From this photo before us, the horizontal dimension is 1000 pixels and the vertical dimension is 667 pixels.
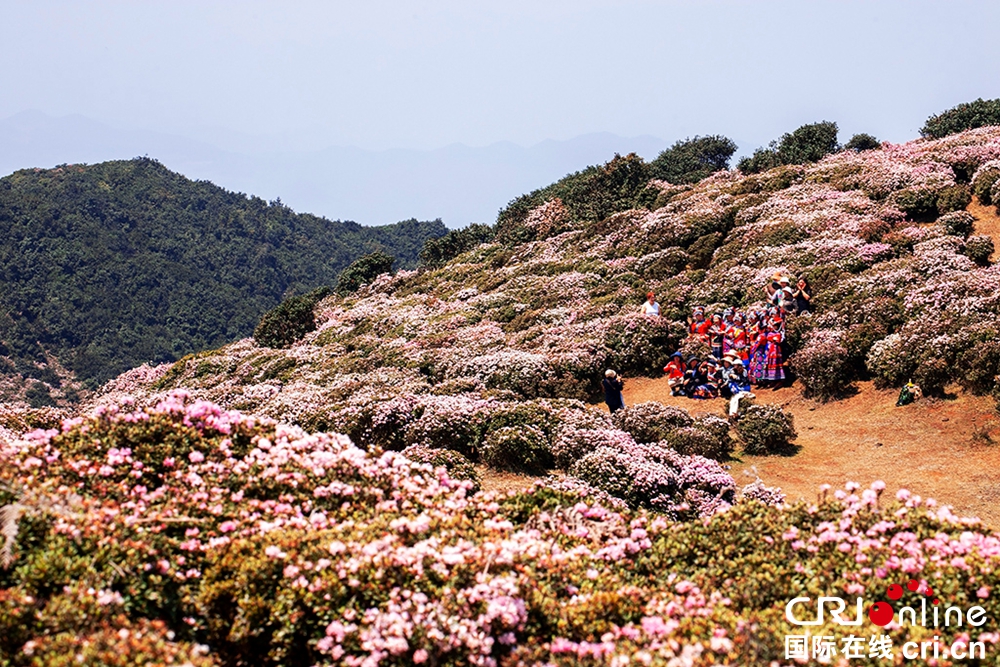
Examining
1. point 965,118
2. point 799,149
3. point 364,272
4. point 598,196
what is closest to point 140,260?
point 364,272

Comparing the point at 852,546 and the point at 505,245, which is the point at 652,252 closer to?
the point at 505,245

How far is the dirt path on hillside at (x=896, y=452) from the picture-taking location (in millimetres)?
11469

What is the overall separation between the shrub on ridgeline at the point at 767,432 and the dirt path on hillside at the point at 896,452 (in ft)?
0.80

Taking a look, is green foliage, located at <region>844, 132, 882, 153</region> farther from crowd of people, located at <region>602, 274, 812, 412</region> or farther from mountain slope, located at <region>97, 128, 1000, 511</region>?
crowd of people, located at <region>602, 274, 812, 412</region>

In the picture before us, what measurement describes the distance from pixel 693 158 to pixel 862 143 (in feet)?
42.2

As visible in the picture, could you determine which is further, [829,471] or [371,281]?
[371,281]

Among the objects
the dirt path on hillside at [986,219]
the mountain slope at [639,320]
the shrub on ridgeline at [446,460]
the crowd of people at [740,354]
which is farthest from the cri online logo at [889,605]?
the dirt path on hillside at [986,219]

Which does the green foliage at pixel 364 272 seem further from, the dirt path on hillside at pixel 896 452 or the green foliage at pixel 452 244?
the dirt path on hillside at pixel 896 452

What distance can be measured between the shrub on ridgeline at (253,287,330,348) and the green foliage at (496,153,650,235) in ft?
41.9

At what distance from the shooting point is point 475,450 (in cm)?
1266

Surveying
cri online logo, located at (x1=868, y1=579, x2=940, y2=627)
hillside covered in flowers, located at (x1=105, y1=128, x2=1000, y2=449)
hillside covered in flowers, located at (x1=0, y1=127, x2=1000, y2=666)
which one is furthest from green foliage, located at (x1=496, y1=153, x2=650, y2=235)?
cri online logo, located at (x1=868, y1=579, x2=940, y2=627)

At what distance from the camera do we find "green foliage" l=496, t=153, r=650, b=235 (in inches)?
1768

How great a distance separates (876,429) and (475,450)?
296 inches

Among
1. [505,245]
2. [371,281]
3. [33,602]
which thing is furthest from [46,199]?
[33,602]
